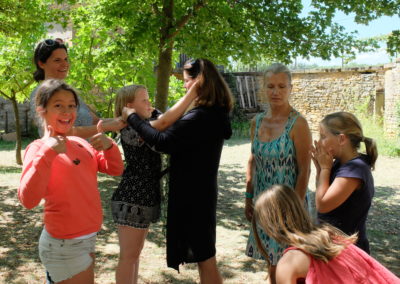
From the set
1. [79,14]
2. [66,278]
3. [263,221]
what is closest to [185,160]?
[263,221]

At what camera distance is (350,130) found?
2457 millimetres

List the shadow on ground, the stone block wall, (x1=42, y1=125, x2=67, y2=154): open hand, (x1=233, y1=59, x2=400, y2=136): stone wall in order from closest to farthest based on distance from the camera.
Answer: (x1=42, y1=125, x2=67, y2=154): open hand → the shadow on ground → the stone block wall → (x1=233, y1=59, x2=400, y2=136): stone wall

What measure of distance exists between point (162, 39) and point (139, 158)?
12.8ft

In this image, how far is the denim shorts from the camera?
6.82 ft

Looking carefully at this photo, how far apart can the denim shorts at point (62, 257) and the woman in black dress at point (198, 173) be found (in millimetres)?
620

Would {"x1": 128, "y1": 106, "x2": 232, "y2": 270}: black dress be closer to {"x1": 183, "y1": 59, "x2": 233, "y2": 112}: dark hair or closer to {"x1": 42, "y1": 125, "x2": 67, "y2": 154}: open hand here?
{"x1": 183, "y1": 59, "x2": 233, "y2": 112}: dark hair

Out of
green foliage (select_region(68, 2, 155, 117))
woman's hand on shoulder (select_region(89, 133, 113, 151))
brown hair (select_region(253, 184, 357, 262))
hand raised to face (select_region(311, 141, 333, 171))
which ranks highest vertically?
green foliage (select_region(68, 2, 155, 117))

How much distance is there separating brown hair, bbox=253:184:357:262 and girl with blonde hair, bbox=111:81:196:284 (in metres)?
0.88

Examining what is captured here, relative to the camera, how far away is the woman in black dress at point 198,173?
247 centimetres

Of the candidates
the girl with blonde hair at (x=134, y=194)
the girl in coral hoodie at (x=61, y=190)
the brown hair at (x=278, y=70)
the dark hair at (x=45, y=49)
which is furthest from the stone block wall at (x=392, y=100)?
the girl in coral hoodie at (x=61, y=190)

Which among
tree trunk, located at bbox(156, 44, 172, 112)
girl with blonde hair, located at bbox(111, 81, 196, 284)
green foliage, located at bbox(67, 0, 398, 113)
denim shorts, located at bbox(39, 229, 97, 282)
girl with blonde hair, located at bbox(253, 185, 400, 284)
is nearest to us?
girl with blonde hair, located at bbox(253, 185, 400, 284)

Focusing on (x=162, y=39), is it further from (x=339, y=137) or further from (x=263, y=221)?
(x=263, y=221)

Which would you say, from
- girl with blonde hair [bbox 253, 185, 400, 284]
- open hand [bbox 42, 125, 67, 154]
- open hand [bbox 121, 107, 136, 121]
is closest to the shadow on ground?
girl with blonde hair [bbox 253, 185, 400, 284]

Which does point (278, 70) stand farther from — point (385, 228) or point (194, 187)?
point (385, 228)
